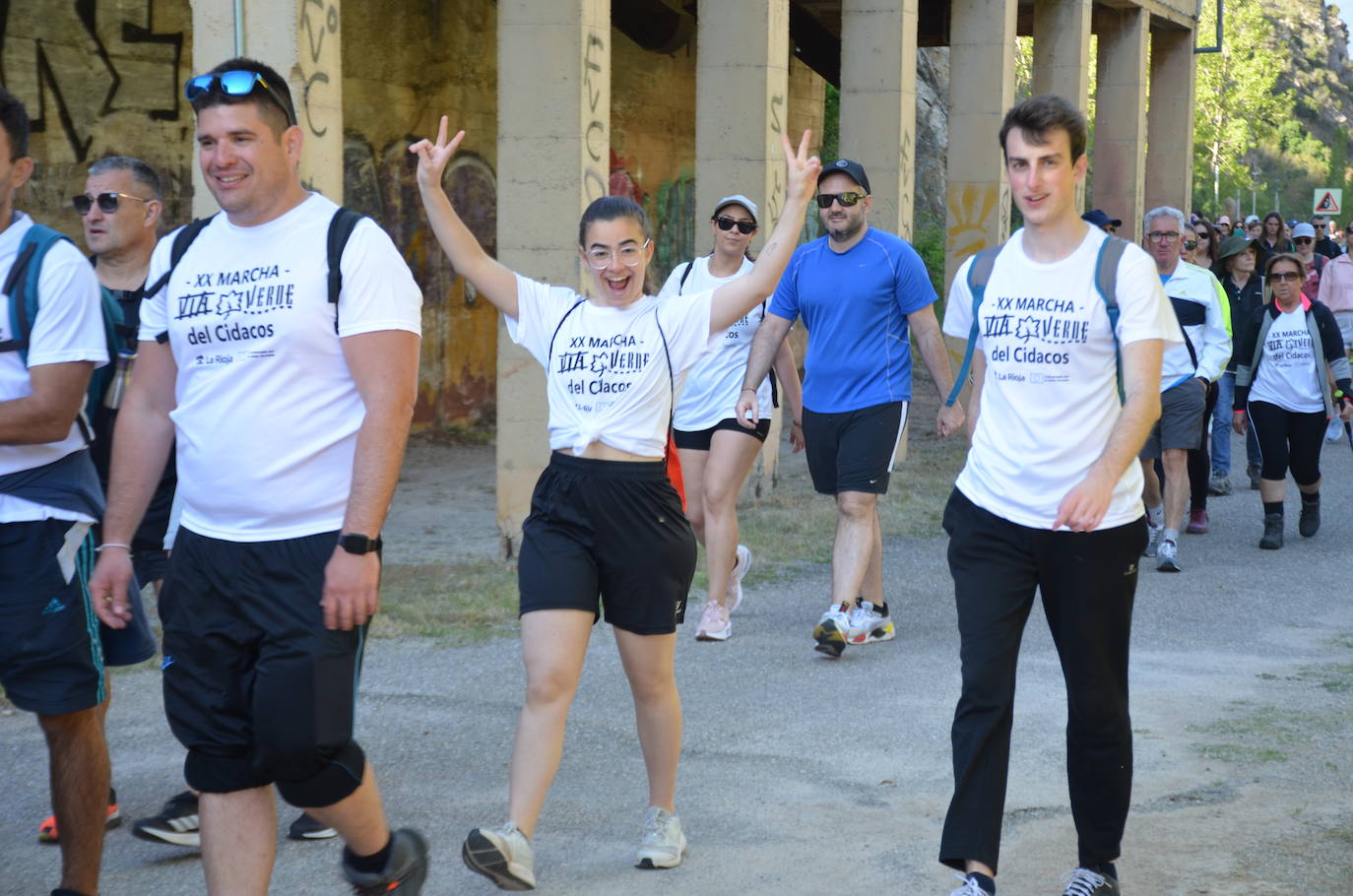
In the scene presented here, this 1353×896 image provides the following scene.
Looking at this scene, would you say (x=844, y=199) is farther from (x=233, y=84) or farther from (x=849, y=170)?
(x=233, y=84)

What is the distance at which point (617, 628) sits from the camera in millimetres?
5004

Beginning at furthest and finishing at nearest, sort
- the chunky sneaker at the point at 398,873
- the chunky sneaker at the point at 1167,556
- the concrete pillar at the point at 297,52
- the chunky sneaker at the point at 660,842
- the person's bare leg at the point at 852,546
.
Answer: the chunky sneaker at the point at 1167,556, the concrete pillar at the point at 297,52, the person's bare leg at the point at 852,546, the chunky sneaker at the point at 660,842, the chunky sneaker at the point at 398,873

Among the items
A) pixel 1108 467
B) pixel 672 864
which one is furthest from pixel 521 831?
pixel 1108 467

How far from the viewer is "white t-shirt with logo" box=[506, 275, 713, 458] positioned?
5078 millimetres

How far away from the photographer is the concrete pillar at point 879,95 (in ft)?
50.6

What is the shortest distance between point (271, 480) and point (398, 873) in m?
1.06

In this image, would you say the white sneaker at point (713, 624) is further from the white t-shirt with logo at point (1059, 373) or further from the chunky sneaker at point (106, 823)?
the white t-shirt with logo at point (1059, 373)

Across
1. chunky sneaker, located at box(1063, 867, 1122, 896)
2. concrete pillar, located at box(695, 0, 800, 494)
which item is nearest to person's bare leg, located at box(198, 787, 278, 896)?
chunky sneaker, located at box(1063, 867, 1122, 896)

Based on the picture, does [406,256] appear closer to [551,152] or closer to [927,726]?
[551,152]

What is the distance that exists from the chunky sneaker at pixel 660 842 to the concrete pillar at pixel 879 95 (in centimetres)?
1093

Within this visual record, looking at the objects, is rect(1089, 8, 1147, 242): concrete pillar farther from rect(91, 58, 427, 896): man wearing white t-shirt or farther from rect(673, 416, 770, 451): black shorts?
rect(91, 58, 427, 896): man wearing white t-shirt

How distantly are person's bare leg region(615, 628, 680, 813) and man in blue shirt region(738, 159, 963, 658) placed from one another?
9.40ft

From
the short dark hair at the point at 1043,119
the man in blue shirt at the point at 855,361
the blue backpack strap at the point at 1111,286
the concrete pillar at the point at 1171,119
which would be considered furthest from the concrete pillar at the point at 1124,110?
the blue backpack strap at the point at 1111,286

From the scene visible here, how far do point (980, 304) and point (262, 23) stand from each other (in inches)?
214
